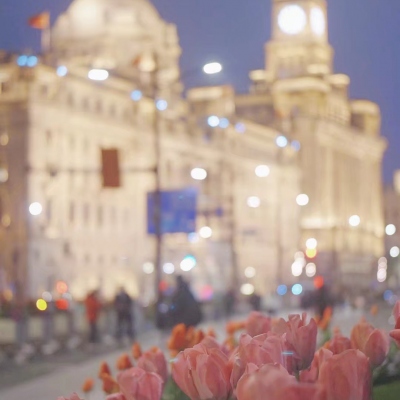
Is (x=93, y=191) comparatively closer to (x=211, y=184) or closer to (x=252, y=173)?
(x=211, y=184)

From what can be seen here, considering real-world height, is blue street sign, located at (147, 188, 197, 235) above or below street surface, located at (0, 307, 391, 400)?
above

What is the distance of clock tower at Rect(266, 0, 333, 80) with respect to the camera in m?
112

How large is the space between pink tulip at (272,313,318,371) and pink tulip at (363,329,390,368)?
175mm

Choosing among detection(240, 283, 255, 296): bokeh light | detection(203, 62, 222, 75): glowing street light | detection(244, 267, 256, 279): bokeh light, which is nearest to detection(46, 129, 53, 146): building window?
detection(240, 283, 255, 296): bokeh light

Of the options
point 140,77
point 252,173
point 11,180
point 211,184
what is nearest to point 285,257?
point 252,173

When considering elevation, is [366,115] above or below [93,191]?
above

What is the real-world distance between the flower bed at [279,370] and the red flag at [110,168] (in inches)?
858

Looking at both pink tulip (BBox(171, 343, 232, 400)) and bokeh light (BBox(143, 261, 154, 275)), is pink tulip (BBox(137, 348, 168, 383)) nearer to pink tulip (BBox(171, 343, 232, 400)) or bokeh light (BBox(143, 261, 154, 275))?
pink tulip (BBox(171, 343, 232, 400))

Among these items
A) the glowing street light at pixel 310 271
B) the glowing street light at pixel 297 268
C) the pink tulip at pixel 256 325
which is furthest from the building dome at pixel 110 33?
the pink tulip at pixel 256 325

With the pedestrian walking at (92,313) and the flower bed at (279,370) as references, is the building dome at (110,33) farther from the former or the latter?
the flower bed at (279,370)

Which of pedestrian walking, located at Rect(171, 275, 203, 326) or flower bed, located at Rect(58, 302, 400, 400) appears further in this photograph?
pedestrian walking, located at Rect(171, 275, 203, 326)

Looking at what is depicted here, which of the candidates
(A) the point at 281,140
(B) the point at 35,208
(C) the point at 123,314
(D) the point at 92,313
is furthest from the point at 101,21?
(D) the point at 92,313

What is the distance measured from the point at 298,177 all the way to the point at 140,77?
26.3 meters

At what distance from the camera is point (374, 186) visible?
393ft
